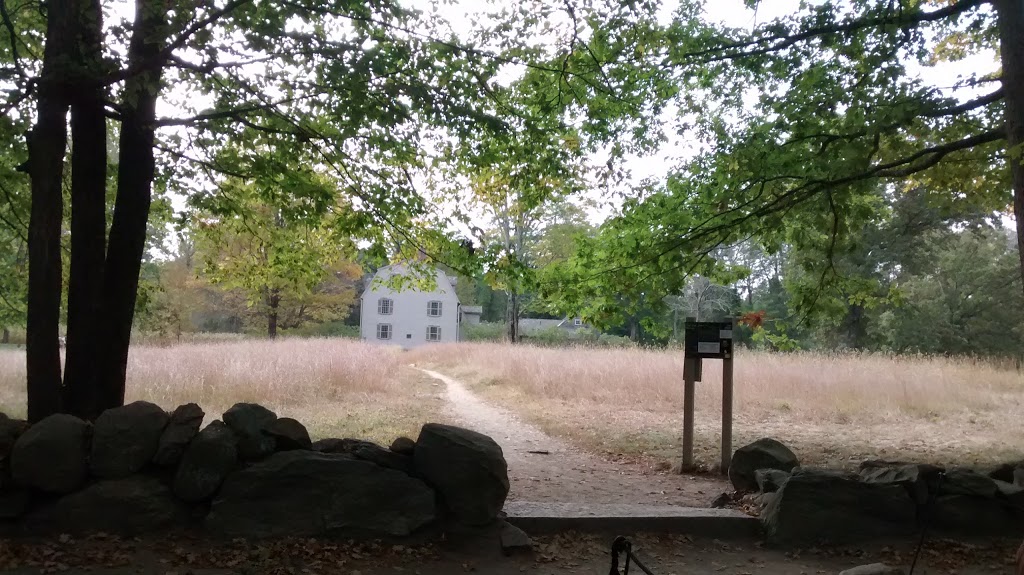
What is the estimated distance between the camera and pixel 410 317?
48875mm

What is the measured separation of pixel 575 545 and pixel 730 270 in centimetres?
525

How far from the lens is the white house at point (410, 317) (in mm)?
48219

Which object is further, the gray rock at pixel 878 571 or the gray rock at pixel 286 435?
the gray rock at pixel 286 435

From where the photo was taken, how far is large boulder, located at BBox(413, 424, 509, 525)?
5.37 m

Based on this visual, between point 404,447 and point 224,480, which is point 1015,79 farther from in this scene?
point 224,480

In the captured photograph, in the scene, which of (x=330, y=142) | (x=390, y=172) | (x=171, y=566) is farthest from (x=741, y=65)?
(x=171, y=566)

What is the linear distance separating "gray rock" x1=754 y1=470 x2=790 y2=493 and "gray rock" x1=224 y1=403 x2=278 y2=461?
177 inches

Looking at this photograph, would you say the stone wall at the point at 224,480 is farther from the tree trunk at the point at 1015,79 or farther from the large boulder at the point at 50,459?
the tree trunk at the point at 1015,79

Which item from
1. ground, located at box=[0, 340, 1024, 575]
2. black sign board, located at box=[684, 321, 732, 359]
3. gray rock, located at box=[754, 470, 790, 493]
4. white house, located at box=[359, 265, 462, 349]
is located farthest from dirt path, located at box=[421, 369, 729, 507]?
white house, located at box=[359, 265, 462, 349]

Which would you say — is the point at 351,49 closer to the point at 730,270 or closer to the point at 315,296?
the point at 730,270

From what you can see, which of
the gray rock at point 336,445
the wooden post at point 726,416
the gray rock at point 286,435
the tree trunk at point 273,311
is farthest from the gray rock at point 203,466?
the tree trunk at point 273,311

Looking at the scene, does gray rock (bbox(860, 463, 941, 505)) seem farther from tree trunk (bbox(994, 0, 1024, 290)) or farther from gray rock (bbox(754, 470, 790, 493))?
tree trunk (bbox(994, 0, 1024, 290))

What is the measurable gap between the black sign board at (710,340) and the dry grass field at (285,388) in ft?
14.5

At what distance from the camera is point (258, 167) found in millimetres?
7324
